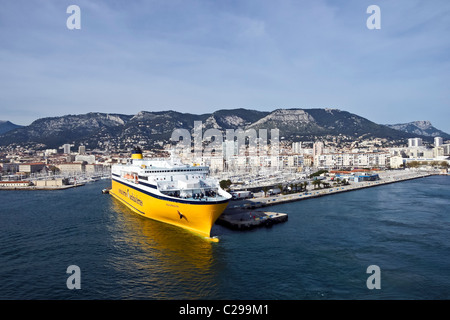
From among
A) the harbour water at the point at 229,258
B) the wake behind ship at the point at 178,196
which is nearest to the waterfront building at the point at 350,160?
the harbour water at the point at 229,258

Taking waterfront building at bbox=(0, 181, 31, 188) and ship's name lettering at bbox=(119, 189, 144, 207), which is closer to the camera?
ship's name lettering at bbox=(119, 189, 144, 207)

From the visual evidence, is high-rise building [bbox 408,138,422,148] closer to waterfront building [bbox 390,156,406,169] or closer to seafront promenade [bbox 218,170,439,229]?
waterfront building [bbox 390,156,406,169]

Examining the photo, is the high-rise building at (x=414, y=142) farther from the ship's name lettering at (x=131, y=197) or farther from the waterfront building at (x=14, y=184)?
the waterfront building at (x=14, y=184)

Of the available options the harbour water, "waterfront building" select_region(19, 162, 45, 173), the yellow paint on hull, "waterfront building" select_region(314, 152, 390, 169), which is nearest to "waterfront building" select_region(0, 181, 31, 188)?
"waterfront building" select_region(19, 162, 45, 173)

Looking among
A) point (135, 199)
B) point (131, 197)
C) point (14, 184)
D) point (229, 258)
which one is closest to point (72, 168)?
point (14, 184)

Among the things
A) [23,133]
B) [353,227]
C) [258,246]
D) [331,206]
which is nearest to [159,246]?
[258,246]
